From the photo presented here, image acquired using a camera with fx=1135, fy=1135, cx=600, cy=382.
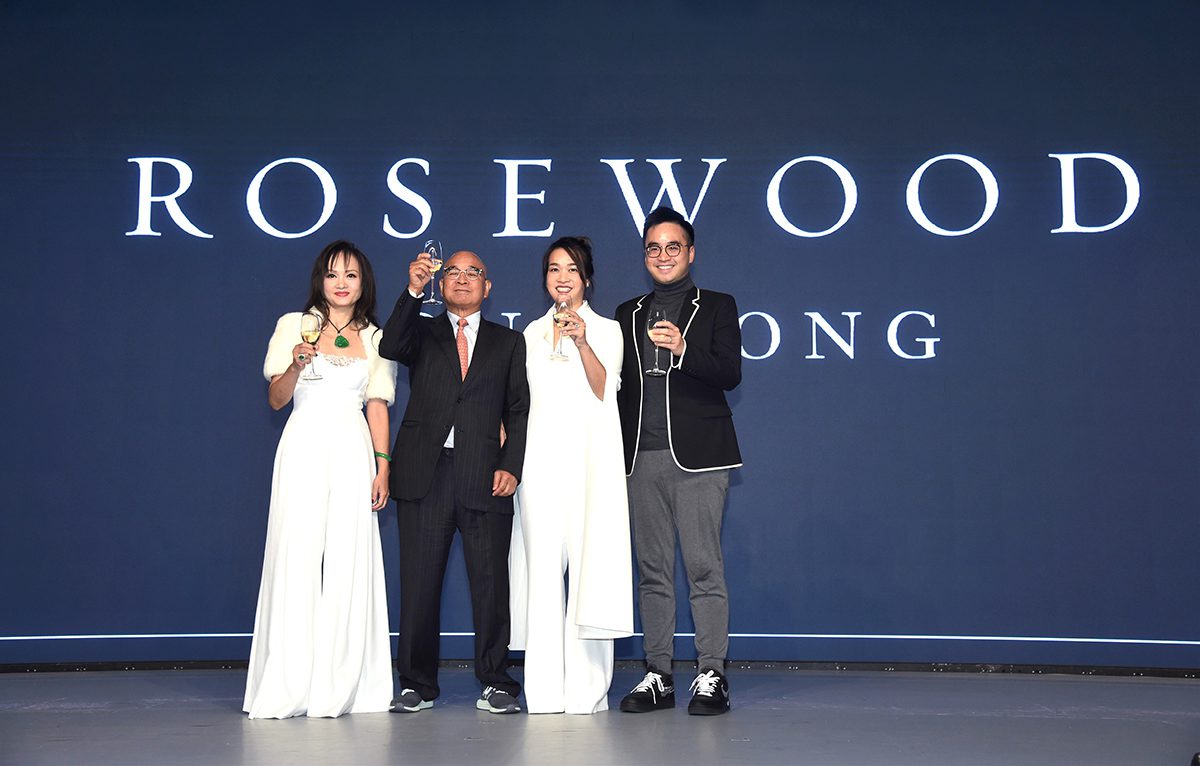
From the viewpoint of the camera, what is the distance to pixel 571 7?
16.8 ft

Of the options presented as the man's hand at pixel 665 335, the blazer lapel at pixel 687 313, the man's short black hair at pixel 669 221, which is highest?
the man's short black hair at pixel 669 221

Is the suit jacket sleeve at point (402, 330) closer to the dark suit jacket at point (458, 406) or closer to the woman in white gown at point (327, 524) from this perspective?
the dark suit jacket at point (458, 406)

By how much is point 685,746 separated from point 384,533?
2.15 metres

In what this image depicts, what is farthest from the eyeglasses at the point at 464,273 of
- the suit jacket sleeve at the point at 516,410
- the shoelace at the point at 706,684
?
the shoelace at the point at 706,684

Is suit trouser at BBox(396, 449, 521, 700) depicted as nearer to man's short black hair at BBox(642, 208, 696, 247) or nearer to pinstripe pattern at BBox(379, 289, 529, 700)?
pinstripe pattern at BBox(379, 289, 529, 700)

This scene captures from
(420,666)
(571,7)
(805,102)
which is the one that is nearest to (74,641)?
(420,666)

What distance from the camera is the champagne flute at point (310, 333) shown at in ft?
11.2

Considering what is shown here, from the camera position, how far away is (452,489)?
3.73 metres

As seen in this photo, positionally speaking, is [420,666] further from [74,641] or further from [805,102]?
[805,102]

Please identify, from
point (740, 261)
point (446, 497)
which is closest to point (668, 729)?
point (446, 497)

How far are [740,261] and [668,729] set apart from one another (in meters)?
2.28

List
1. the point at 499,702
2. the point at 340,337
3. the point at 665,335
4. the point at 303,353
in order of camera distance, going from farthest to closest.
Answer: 1. the point at 340,337
2. the point at 499,702
3. the point at 303,353
4. the point at 665,335

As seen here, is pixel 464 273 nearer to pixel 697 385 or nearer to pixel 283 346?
pixel 283 346

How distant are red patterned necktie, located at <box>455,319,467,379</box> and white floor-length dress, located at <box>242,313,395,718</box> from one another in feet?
1.04
